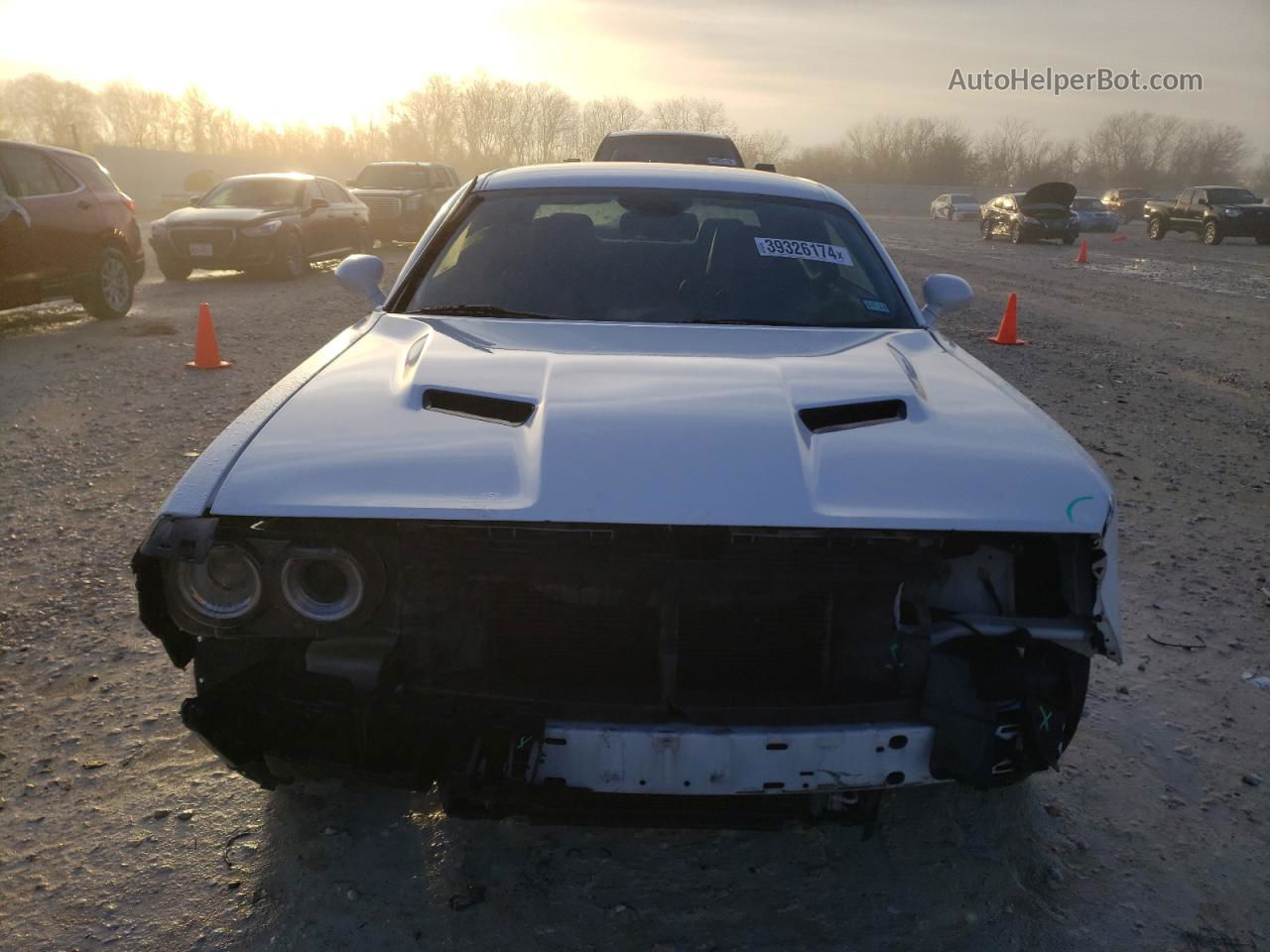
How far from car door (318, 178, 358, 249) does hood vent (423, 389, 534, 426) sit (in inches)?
565

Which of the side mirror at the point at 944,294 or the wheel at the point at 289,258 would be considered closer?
the side mirror at the point at 944,294

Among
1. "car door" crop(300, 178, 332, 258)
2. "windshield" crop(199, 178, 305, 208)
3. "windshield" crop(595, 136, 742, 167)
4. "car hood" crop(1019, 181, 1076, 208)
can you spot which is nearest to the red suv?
"windshield" crop(199, 178, 305, 208)

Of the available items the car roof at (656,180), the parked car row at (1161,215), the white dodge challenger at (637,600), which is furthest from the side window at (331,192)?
the parked car row at (1161,215)

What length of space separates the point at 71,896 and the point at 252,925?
Answer: 0.45 m

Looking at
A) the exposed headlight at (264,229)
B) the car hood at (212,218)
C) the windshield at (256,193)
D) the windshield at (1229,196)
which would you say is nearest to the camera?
the car hood at (212,218)

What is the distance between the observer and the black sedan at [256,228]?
13.5 metres

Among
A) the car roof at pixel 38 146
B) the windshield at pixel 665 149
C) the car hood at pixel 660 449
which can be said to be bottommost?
the car hood at pixel 660 449

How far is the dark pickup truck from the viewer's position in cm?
2623

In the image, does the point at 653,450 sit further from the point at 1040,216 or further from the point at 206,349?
the point at 1040,216

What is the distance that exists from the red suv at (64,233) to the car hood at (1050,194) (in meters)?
21.1

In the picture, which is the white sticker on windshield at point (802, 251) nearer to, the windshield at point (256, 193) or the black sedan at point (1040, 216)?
the windshield at point (256, 193)

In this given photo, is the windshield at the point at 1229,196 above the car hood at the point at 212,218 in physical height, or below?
above

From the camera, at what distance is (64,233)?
9.45 meters

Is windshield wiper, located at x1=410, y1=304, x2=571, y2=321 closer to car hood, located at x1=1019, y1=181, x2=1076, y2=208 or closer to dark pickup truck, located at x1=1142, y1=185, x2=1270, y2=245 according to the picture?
car hood, located at x1=1019, y1=181, x2=1076, y2=208
